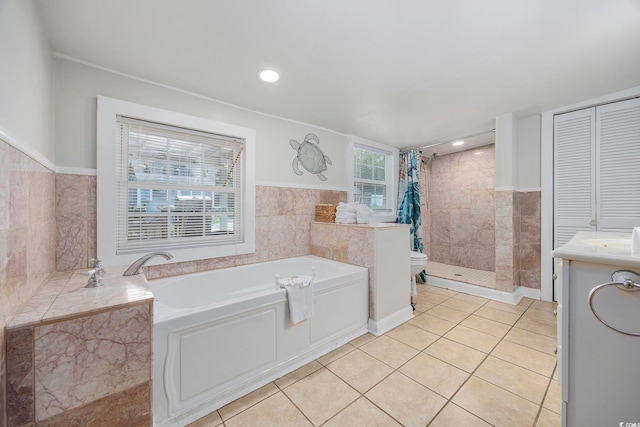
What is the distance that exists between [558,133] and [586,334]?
287 cm

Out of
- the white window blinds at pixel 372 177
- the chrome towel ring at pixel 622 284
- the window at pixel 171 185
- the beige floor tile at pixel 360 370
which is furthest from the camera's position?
the white window blinds at pixel 372 177

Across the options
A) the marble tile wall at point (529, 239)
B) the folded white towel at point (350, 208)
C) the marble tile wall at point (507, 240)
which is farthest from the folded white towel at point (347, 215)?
the marble tile wall at point (529, 239)

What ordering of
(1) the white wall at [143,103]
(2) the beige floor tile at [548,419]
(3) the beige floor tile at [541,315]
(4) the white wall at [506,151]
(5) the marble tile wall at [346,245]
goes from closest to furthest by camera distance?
(2) the beige floor tile at [548,419], (1) the white wall at [143,103], (5) the marble tile wall at [346,245], (3) the beige floor tile at [541,315], (4) the white wall at [506,151]

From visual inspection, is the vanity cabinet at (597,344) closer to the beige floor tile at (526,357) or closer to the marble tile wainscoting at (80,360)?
the beige floor tile at (526,357)

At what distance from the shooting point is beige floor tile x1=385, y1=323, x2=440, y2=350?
2080mm

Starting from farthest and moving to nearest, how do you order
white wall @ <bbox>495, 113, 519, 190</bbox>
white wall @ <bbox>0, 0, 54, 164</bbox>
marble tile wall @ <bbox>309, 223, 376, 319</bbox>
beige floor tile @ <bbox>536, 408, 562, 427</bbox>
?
white wall @ <bbox>495, 113, 519, 190</bbox> → marble tile wall @ <bbox>309, 223, 376, 319</bbox> → beige floor tile @ <bbox>536, 408, 562, 427</bbox> → white wall @ <bbox>0, 0, 54, 164</bbox>

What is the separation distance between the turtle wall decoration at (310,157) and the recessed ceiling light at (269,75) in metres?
0.93

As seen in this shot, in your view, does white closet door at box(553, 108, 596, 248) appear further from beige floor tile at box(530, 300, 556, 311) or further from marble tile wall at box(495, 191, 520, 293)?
beige floor tile at box(530, 300, 556, 311)

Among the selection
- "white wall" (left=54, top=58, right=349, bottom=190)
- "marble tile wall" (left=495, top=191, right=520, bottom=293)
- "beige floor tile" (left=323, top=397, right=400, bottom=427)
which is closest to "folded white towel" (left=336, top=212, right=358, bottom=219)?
"white wall" (left=54, top=58, right=349, bottom=190)

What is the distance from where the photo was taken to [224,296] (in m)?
2.33

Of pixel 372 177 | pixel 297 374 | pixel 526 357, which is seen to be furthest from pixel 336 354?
pixel 372 177

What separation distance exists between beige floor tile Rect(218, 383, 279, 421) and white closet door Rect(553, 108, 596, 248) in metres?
3.39

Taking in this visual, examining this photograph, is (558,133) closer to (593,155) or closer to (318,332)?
(593,155)

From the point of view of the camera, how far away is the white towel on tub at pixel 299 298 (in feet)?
5.69
